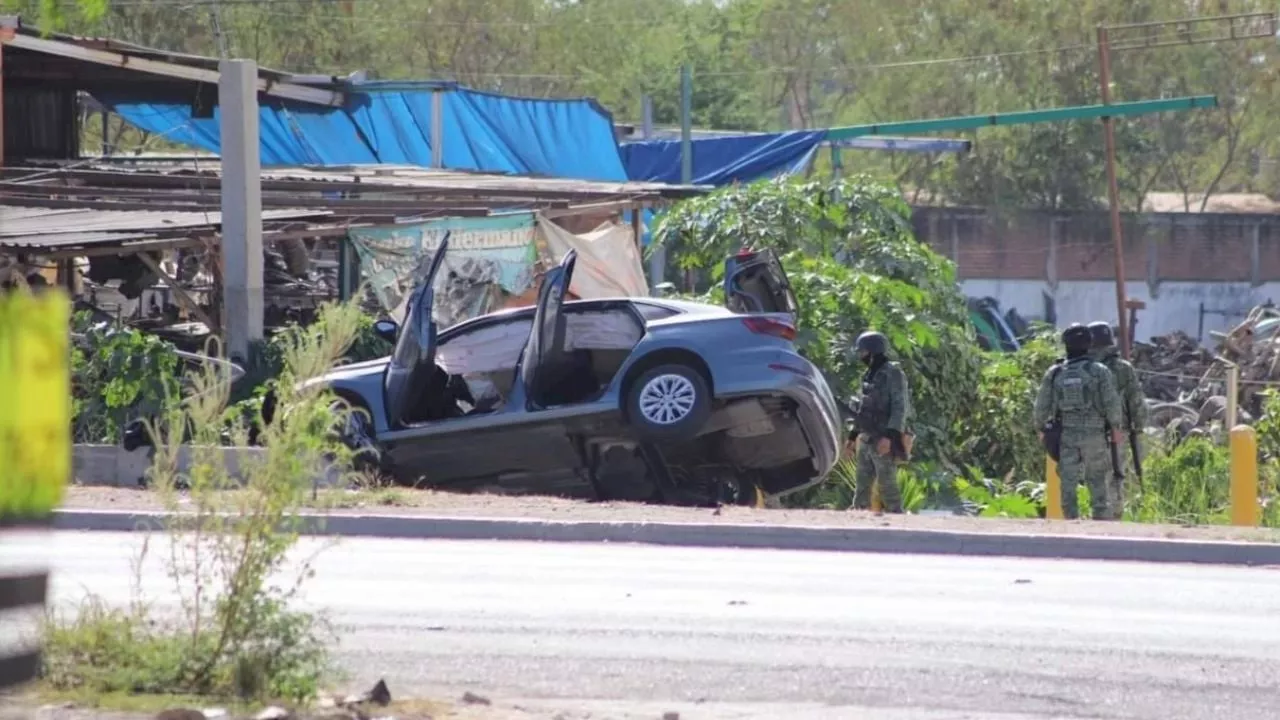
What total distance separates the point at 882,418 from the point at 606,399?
7.02 feet

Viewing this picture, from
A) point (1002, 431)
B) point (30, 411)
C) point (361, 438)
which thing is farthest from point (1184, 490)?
point (30, 411)

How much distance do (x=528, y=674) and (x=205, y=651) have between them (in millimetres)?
1371

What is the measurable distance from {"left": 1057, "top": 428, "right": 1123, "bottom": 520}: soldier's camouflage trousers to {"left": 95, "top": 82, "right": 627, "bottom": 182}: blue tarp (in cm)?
1790

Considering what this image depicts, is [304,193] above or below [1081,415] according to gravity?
above

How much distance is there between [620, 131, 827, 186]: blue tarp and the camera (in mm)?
33156

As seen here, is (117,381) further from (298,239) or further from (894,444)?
(894,444)

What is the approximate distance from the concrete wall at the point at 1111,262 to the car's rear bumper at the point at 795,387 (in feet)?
113

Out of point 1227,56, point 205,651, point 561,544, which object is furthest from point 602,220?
point 1227,56

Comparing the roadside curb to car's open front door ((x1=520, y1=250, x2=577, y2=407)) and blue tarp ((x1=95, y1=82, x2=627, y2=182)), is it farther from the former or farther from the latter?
blue tarp ((x1=95, y1=82, x2=627, y2=182))

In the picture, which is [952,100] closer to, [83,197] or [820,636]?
[83,197]

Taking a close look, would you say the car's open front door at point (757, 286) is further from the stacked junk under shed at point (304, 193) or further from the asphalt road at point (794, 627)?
the stacked junk under shed at point (304, 193)

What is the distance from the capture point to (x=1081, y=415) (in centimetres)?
1370

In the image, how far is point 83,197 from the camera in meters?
21.9

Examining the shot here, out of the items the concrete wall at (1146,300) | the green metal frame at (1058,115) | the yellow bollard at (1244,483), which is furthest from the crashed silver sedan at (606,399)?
the concrete wall at (1146,300)
